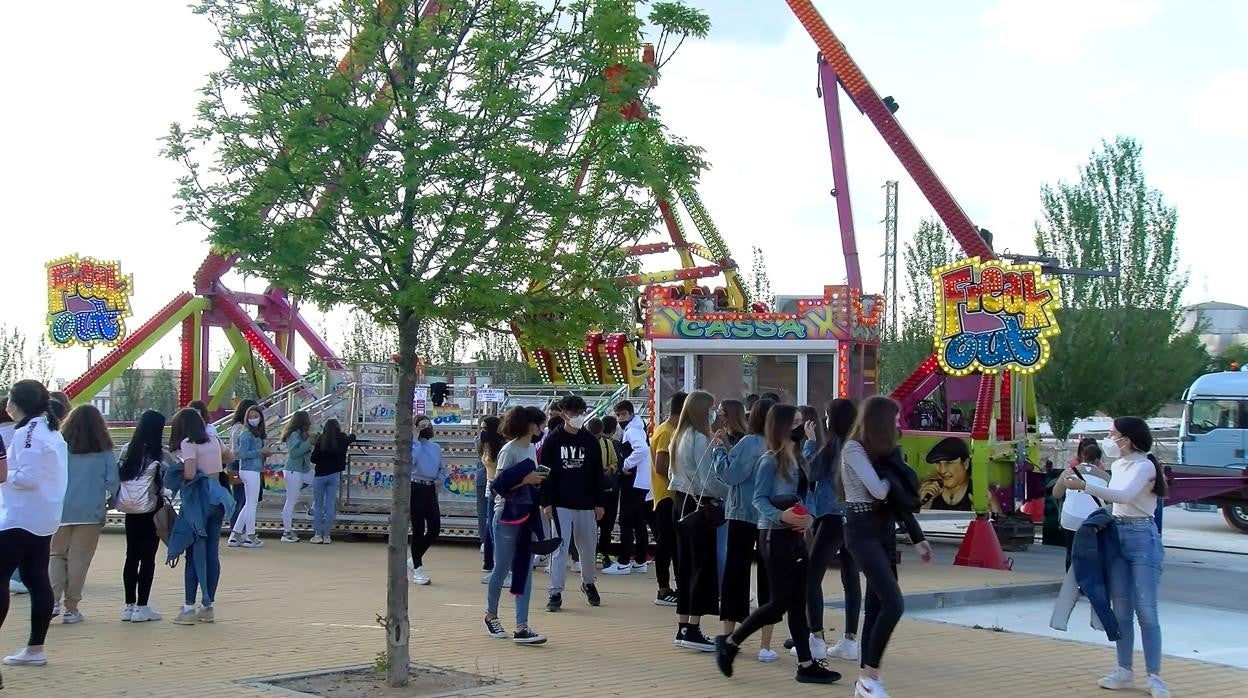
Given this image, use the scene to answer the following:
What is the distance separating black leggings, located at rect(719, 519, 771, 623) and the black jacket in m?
2.01

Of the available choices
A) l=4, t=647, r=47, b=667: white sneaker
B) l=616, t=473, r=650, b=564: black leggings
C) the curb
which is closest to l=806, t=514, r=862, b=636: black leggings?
the curb

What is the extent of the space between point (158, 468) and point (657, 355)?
8.82m

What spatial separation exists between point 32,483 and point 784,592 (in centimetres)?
458

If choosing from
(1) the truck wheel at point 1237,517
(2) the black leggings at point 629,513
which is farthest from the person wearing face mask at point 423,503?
(1) the truck wheel at point 1237,517

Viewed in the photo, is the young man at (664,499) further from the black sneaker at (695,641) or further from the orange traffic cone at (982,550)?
the orange traffic cone at (982,550)

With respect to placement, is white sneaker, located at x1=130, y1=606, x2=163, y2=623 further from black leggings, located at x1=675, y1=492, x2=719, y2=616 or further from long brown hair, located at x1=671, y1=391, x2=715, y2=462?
long brown hair, located at x1=671, y1=391, x2=715, y2=462

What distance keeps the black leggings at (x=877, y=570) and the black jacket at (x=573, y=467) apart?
3338 mm

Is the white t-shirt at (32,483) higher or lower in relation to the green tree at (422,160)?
lower

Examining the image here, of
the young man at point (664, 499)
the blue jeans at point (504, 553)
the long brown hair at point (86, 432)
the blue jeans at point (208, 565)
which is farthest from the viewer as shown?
the young man at point (664, 499)

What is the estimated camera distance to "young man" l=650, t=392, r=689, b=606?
10.4 metres

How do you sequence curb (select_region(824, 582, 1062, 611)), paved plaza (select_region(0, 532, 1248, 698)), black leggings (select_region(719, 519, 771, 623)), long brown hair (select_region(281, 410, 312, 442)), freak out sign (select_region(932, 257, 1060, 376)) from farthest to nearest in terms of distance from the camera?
long brown hair (select_region(281, 410, 312, 442)) → freak out sign (select_region(932, 257, 1060, 376)) → curb (select_region(824, 582, 1062, 611)) → black leggings (select_region(719, 519, 771, 623)) → paved plaza (select_region(0, 532, 1248, 698))

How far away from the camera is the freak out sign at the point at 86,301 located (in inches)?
1118

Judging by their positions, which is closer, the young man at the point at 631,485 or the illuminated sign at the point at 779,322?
the young man at the point at 631,485

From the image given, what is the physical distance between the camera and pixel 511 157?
780 cm
